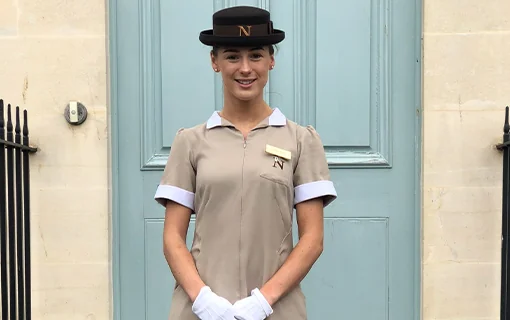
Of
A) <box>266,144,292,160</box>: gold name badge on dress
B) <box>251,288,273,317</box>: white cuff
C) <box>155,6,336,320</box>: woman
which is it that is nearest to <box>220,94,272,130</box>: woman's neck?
<box>155,6,336,320</box>: woman

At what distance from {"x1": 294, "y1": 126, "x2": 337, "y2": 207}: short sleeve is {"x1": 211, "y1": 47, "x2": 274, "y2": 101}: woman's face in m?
0.22

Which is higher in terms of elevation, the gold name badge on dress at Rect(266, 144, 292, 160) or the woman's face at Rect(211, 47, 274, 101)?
the woman's face at Rect(211, 47, 274, 101)

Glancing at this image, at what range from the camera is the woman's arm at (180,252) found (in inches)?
97.0

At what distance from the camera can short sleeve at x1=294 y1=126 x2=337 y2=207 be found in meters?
2.54

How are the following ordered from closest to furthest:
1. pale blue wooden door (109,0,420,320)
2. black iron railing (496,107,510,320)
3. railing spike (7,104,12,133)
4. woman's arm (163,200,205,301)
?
Answer: 1. woman's arm (163,200,205,301)
2. railing spike (7,104,12,133)
3. black iron railing (496,107,510,320)
4. pale blue wooden door (109,0,420,320)

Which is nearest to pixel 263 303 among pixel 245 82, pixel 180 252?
pixel 180 252

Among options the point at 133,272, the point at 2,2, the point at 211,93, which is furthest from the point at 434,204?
the point at 2,2

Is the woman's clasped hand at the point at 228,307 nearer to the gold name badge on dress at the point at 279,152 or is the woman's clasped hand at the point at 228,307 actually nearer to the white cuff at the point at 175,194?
the white cuff at the point at 175,194

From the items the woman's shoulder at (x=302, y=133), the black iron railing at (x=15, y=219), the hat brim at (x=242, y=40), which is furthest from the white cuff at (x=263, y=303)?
the black iron railing at (x=15, y=219)

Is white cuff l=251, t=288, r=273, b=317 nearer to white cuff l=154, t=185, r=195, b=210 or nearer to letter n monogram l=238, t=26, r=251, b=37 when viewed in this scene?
white cuff l=154, t=185, r=195, b=210

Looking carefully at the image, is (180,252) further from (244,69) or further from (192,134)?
(244,69)

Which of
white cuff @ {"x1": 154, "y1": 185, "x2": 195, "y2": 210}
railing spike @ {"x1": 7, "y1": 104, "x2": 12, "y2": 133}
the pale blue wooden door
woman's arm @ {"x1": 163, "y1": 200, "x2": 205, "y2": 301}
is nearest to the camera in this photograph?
woman's arm @ {"x1": 163, "y1": 200, "x2": 205, "y2": 301}

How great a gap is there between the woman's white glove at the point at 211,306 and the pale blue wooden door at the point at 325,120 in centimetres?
177

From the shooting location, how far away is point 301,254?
8.20ft
